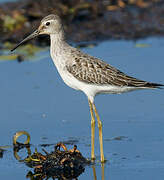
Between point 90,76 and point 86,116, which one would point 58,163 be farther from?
point 86,116

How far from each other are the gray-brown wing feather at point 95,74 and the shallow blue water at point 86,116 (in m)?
1.14

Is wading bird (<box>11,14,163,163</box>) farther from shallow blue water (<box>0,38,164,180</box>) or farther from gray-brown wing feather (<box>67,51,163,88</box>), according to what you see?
shallow blue water (<box>0,38,164,180</box>)

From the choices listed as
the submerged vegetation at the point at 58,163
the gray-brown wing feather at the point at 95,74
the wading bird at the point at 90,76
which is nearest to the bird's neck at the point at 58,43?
the wading bird at the point at 90,76

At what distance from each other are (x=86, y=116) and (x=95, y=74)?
5.82ft

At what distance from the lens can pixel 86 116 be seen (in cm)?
1273

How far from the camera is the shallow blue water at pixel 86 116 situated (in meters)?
10.6

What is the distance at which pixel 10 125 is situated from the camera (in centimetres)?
1231

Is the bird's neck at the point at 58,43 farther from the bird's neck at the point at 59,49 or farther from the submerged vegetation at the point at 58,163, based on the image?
the submerged vegetation at the point at 58,163

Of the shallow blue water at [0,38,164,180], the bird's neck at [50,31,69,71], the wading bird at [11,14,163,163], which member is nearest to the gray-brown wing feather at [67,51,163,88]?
the wading bird at [11,14,163,163]

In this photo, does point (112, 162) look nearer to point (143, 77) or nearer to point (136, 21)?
point (143, 77)

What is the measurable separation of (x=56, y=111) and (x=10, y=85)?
1.91 metres

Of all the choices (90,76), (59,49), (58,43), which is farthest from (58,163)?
(58,43)

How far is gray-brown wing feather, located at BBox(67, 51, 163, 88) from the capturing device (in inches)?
437

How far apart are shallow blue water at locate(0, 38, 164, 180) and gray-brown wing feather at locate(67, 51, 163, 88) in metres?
1.14
